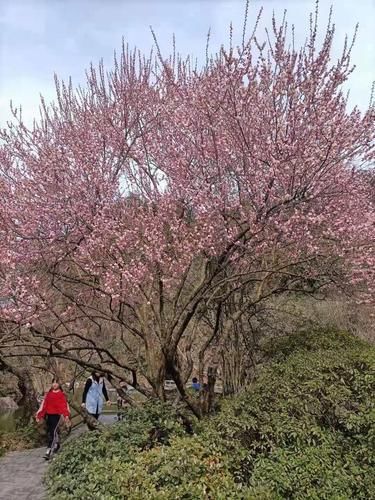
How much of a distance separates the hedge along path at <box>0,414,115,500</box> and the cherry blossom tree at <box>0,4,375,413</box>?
5.62ft

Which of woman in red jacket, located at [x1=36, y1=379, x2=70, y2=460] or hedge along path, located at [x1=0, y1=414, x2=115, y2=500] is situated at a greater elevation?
woman in red jacket, located at [x1=36, y1=379, x2=70, y2=460]

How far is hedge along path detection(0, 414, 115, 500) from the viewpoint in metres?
6.43

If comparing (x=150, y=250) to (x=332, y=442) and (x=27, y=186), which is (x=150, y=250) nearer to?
(x=27, y=186)

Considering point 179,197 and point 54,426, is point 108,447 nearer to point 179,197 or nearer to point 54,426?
point 179,197

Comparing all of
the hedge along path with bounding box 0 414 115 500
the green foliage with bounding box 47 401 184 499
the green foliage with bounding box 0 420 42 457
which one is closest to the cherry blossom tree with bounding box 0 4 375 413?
the green foliage with bounding box 47 401 184 499

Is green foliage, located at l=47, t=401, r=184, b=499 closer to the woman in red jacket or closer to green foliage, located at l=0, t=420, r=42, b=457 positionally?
the woman in red jacket

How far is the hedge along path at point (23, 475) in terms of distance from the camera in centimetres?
643

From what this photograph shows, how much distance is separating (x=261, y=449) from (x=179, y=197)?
10.7 feet

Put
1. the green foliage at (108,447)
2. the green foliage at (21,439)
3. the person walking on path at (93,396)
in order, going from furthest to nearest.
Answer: the green foliage at (21,439) → the person walking on path at (93,396) → the green foliage at (108,447)

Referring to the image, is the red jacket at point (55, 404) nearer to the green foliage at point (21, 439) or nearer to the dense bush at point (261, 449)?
the green foliage at point (21, 439)

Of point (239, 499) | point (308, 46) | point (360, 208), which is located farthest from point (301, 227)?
point (239, 499)

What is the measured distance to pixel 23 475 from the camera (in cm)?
772

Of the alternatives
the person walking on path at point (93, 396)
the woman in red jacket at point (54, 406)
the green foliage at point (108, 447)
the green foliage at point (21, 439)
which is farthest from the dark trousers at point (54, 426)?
the green foliage at point (108, 447)

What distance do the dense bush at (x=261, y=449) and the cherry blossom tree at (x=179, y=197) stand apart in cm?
121
